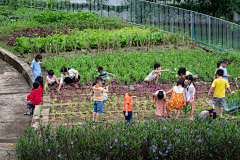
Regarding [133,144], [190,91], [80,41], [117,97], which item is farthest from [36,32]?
[133,144]

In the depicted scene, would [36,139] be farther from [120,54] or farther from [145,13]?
[145,13]

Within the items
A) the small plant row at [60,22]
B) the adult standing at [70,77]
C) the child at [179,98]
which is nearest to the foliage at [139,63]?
the adult standing at [70,77]

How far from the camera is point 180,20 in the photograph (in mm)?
19594

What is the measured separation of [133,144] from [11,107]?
191 inches

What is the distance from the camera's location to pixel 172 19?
2012 cm

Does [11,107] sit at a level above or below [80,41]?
below

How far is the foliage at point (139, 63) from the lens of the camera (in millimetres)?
11595

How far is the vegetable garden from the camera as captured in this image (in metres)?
5.75

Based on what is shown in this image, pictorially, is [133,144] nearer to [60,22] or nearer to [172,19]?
[172,19]

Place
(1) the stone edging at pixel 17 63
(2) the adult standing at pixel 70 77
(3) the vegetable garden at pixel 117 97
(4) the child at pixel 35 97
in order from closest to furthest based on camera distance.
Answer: (3) the vegetable garden at pixel 117 97 → (4) the child at pixel 35 97 → (2) the adult standing at pixel 70 77 → (1) the stone edging at pixel 17 63

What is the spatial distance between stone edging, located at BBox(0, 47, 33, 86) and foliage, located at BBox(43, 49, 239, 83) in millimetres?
789

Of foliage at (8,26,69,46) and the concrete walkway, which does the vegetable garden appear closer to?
foliage at (8,26,69,46)

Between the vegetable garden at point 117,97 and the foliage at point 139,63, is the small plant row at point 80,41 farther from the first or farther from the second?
the foliage at point 139,63

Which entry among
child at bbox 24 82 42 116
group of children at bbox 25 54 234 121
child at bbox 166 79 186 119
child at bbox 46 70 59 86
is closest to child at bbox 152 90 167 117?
group of children at bbox 25 54 234 121
